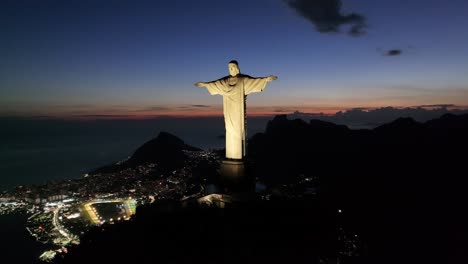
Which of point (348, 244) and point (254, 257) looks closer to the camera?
point (254, 257)

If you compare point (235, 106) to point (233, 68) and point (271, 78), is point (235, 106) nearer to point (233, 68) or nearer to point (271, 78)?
point (233, 68)

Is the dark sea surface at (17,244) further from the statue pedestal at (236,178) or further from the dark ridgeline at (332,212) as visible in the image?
the dark ridgeline at (332,212)

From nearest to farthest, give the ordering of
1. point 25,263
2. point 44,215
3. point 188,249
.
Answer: point 188,249
point 25,263
point 44,215

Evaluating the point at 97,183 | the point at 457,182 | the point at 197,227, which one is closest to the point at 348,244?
the point at 197,227

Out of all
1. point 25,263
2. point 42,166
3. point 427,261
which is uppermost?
point 427,261

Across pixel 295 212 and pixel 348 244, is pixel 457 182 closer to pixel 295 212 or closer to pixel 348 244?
pixel 348 244

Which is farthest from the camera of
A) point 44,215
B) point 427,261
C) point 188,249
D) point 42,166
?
point 42,166

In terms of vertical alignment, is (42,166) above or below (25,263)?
below

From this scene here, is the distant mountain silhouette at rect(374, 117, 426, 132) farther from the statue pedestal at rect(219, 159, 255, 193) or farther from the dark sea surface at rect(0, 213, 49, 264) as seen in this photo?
the dark sea surface at rect(0, 213, 49, 264)
